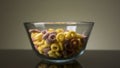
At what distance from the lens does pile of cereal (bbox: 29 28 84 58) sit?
2.31ft

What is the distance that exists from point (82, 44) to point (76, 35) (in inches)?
1.4

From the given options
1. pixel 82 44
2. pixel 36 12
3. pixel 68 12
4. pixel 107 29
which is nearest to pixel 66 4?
pixel 68 12

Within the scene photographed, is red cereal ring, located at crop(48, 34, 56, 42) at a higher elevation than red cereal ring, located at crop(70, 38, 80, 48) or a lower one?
higher

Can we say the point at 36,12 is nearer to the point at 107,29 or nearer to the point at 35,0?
the point at 35,0

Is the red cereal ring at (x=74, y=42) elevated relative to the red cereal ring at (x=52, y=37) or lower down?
lower down

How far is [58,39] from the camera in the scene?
27.7 inches

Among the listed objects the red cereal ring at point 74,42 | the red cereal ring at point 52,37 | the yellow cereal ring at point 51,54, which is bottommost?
the yellow cereal ring at point 51,54

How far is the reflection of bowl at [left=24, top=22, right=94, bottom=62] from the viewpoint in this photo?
705 mm

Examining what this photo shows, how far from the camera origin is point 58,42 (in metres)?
0.70

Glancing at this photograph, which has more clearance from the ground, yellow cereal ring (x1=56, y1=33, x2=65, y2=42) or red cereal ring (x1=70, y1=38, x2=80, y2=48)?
yellow cereal ring (x1=56, y1=33, x2=65, y2=42)

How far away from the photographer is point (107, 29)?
145 centimetres

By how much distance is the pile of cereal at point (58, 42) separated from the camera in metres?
0.70

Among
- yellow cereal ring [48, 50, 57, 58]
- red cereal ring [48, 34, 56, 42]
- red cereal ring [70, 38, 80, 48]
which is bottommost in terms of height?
yellow cereal ring [48, 50, 57, 58]

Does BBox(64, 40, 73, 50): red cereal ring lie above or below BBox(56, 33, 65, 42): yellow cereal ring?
below
